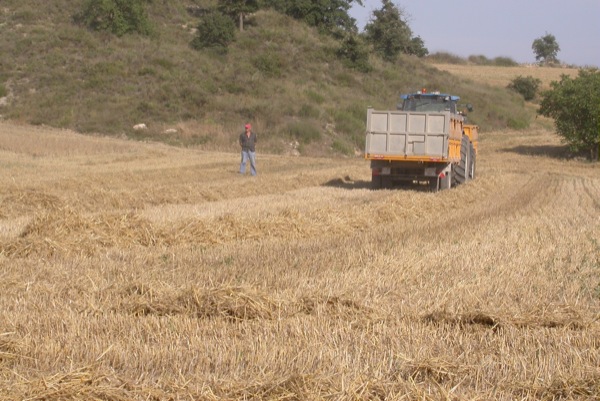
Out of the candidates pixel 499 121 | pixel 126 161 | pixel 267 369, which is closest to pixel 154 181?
pixel 126 161

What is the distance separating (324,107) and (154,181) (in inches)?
815

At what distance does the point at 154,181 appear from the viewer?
1905 cm

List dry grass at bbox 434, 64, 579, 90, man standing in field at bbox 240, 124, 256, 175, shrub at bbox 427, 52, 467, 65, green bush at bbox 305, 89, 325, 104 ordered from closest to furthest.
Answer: man standing in field at bbox 240, 124, 256, 175, green bush at bbox 305, 89, 325, 104, dry grass at bbox 434, 64, 579, 90, shrub at bbox 427, 52, 467, 65

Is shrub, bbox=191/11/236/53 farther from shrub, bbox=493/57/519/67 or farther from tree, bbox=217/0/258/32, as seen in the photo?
shrub, bbox=493/57/519/67

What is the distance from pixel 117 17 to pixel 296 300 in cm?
4499

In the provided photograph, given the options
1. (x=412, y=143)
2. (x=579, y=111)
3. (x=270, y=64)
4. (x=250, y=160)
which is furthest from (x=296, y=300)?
(x=270, y=64)

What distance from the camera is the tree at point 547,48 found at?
124 m

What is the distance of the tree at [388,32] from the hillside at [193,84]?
196cm

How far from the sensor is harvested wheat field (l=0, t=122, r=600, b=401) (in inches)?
184

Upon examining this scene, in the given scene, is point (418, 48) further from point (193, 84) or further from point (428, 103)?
point (428, 103)

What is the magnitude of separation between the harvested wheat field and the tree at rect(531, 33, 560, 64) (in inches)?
4578

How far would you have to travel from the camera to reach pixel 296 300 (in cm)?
668

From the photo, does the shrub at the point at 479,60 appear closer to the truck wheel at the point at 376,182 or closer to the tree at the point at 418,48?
the tree at the point at 418,48

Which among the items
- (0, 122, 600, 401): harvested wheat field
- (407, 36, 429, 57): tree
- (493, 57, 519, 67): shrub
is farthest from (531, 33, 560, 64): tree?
(0, 122, 600, 401): harvested wheat field
